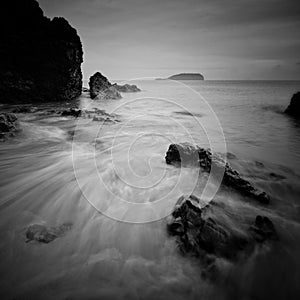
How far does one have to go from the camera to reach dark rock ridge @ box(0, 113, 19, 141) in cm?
609

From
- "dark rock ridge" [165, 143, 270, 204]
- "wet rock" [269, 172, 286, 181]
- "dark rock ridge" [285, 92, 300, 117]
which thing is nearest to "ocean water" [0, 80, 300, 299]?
"wet rock" [269, 172, 286, 181]

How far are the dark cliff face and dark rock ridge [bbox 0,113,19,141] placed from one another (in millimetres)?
9817

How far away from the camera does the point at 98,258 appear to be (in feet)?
7.18

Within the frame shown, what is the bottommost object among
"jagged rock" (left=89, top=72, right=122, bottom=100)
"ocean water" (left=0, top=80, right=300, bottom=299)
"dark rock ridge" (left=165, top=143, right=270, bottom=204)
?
"ocean water" (left=0, top=80, right=300, bottom=299)

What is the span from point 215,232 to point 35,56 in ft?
64.7

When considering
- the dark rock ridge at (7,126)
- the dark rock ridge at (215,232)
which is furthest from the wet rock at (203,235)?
the dark rock ridge at (7,126)

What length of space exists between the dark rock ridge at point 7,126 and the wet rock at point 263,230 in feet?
23.9

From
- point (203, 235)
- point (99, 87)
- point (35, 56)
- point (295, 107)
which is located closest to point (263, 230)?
point (203, 235)

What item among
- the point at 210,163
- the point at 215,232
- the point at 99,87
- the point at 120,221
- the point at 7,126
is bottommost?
the point at 120,221

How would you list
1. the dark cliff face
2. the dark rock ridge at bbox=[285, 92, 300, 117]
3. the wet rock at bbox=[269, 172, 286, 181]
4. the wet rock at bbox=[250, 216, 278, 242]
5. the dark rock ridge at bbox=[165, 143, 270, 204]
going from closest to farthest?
the wet rock at bbox=[250, 216, 278, 242], the dark rock ridge at bbox=[165, 143, 270, 204], the wet rock at bbox=[269, 172, 286, 181], the dark rock ridge at bbox=[285, 92, 300, 117], the dark cliff face

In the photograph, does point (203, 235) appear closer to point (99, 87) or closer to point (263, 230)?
point (263, 230)

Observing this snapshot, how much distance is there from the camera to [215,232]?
7.26 ft

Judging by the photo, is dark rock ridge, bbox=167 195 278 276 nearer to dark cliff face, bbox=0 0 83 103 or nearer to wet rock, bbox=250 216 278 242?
wet rock, bbox=250 216 278 242

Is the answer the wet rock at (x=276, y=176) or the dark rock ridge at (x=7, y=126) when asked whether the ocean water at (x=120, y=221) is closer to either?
the wet rock at (x=276, y=176)
